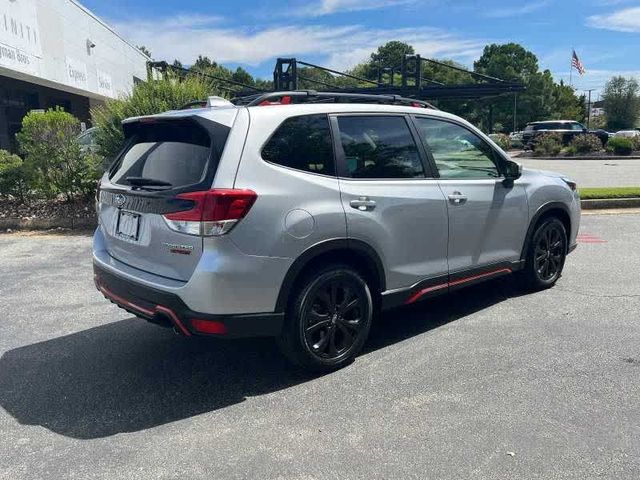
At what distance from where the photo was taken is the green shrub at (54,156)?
31.1ft

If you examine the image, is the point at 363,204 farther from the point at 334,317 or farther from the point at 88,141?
the point at 88,141

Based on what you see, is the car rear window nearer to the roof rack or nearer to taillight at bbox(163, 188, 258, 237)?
taillight at bbox(163, 188, 258, 237)

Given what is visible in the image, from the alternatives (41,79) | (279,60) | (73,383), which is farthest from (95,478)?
(41,79)

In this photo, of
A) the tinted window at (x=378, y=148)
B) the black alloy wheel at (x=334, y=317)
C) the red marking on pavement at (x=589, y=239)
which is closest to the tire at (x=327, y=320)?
the black alloy wheel at (x=334, y=317)

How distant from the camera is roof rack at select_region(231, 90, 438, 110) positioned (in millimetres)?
3841

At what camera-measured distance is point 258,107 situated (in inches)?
142

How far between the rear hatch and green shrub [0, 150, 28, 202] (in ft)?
22.3

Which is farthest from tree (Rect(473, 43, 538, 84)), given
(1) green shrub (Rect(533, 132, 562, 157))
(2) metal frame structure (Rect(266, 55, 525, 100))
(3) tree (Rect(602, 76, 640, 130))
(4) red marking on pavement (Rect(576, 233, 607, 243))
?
(4) red marking on pavement (Rect(576, 233, 607, 243))

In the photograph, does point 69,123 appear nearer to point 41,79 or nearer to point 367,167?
point 367,167

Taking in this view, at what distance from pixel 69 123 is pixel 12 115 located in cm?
1550

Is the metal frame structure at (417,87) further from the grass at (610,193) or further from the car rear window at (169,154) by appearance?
the car rear window at (169,154)

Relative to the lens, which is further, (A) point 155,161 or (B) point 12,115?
(B) point 12,115

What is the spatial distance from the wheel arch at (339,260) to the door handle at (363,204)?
231mm

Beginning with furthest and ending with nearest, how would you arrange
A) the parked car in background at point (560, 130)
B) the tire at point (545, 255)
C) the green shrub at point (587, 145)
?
the parked car in background at point (560, 130) < the green shrub at point (587, 145) < the tire at point (545, 255)
